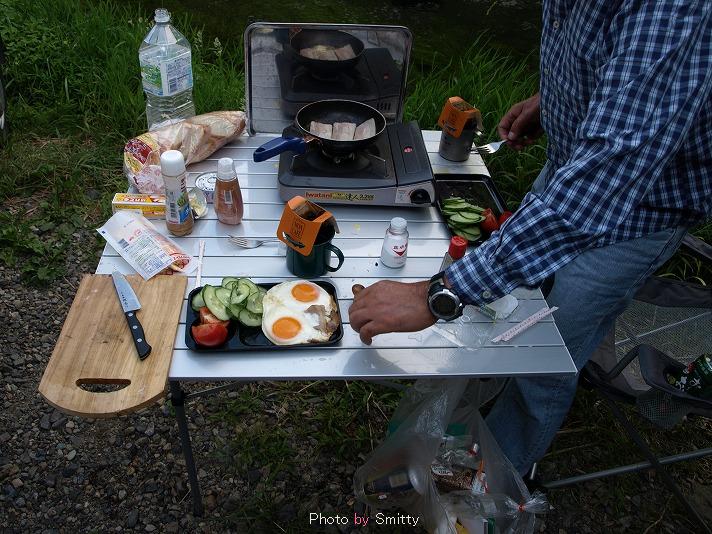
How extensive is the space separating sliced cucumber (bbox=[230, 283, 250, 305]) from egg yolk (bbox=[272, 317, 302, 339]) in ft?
0.40

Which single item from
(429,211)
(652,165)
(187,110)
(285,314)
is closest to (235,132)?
(187,110)

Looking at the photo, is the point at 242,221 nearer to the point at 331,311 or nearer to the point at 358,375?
the point at 331,311

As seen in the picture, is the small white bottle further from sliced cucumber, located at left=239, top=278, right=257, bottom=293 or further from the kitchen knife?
the kitchen knife

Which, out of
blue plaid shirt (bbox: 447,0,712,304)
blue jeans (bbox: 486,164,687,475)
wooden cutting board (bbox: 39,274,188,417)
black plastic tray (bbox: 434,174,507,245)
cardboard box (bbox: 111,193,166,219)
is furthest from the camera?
black plastic tray (bbox: 434,174,507,245)

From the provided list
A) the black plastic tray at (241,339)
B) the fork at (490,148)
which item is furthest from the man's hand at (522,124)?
the black plastic tray at (241,339)

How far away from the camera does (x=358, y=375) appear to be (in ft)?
5.54

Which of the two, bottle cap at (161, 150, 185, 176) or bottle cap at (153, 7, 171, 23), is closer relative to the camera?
bottle cap at (161, 150, 185, 176)

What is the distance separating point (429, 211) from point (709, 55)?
1.18 metres

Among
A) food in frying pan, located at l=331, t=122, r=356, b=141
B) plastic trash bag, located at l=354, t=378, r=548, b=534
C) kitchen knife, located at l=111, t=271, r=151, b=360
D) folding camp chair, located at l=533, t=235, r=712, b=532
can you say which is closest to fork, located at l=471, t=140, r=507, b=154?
food in frying pan, located at l=331, t=122, r=356, b=141

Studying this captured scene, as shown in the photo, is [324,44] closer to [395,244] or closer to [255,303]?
[395,244]

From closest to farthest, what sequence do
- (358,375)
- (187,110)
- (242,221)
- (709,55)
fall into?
(709,55) < (358,375) < (242,221) < (187,110)

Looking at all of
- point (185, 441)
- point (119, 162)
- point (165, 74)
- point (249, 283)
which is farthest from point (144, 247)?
point (119, 162)

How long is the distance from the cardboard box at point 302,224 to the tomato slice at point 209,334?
1.21 ft

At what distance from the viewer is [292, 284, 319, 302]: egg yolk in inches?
72.4
